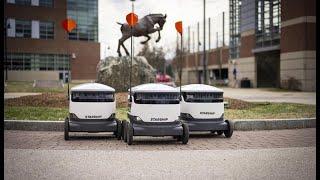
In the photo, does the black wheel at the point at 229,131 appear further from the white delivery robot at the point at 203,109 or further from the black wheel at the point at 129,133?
the black wheel at the point at 129,133

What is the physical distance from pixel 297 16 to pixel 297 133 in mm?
28221

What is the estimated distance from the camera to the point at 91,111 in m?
11.5

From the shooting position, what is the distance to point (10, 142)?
429 inches

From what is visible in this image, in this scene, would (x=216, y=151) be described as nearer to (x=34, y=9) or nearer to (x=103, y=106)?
(x=103, y=106)

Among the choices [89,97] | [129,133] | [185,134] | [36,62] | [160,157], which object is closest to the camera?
[160,157]

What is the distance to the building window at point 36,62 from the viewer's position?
66.4 metres

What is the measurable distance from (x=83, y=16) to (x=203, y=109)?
5763cm

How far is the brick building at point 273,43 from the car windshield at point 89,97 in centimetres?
2617

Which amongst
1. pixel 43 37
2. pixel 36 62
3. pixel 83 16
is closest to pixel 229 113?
pixel 83 16

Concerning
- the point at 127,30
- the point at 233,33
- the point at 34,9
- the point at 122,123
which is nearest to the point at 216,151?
the point at 122,123

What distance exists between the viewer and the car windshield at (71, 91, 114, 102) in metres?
11.6

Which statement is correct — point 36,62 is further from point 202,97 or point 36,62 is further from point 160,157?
point 160,157

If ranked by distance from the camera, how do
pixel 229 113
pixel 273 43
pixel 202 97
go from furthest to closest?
pixel 273 43
pixel 229 113
pixel 202 97

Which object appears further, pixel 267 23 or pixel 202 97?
pixel 267 23
